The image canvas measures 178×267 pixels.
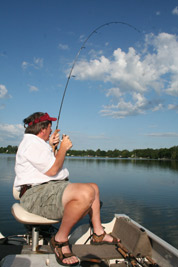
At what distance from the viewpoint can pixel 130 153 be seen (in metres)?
175

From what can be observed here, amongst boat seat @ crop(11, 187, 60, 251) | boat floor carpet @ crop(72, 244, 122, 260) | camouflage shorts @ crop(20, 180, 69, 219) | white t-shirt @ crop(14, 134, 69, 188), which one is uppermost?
white t-shirt @ crop(14, 134, 69, 188)

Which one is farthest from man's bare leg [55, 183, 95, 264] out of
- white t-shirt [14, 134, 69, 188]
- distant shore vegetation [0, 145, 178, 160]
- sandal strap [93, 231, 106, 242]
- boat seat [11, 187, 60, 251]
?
distant shore vegetation [0, 145, 178, 160]

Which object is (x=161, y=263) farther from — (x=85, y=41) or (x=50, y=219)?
(x=85, y=41)

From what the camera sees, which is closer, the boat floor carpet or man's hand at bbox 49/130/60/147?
the boat floor carpet

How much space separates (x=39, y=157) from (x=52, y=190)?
0.40 m

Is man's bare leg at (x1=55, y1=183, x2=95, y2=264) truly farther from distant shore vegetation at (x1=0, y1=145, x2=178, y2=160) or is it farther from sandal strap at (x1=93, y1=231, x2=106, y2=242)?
distant shore vegetation at (x1=0, y1=145, x2=178, y2=160)

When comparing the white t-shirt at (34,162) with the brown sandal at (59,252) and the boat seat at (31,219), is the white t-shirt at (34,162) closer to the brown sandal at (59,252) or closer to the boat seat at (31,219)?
the boat seat at (31,219)

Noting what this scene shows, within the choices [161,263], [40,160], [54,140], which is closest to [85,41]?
[54,140]

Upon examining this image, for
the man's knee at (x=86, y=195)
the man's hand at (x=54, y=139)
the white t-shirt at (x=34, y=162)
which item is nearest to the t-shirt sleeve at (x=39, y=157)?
the white t-shirt at (x=34, y=162)

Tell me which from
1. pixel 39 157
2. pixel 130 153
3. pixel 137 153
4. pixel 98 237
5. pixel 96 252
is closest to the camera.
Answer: pixel 39 157

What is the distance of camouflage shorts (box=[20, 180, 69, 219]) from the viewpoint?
2.60 meters

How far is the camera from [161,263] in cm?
292

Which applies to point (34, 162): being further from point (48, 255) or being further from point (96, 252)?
point (96, 252)

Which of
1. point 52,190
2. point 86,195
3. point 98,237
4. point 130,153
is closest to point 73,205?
point 86,195
